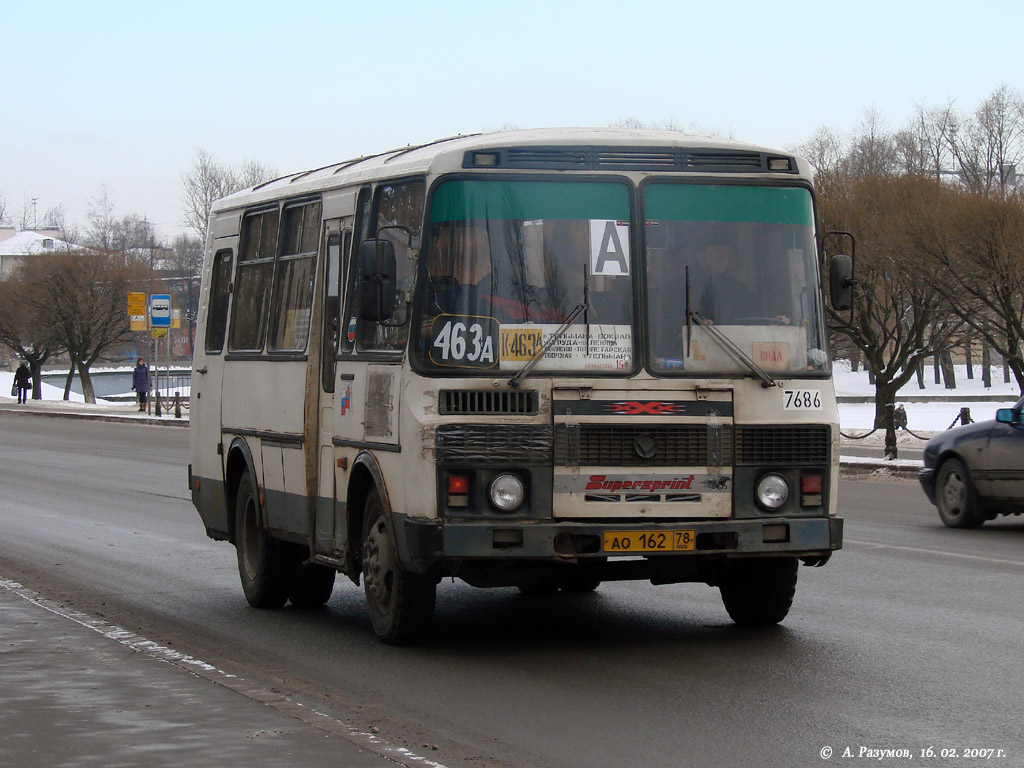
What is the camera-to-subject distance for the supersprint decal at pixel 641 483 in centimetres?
836

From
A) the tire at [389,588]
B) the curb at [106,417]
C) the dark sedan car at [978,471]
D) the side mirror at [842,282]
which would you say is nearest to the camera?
the tire at [389,588]

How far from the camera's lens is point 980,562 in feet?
42.3

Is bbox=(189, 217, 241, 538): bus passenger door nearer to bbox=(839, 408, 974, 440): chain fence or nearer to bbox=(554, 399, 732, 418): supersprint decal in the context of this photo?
bbox=(554, 399, 732, 418): supersprint decal

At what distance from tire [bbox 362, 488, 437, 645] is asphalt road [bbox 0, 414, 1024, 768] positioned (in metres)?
0.14

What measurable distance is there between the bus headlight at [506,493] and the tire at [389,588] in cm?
69

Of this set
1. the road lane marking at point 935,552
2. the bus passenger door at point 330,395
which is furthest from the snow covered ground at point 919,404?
→ the bus passenger door at point 330,395

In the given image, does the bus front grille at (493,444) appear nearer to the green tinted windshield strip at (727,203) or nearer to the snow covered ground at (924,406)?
the green tinted windshield strip at (727,203)

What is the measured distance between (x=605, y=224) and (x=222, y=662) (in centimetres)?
313

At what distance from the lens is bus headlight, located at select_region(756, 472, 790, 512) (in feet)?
28.1

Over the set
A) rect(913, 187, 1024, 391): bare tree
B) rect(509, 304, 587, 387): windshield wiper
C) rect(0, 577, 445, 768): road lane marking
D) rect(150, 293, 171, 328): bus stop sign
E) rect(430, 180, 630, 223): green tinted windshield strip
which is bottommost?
rect(0, 577, 445, 768): road lane marking

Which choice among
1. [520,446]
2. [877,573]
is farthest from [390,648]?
[877,573]

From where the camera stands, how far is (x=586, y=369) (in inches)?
334

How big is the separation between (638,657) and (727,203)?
2.53m

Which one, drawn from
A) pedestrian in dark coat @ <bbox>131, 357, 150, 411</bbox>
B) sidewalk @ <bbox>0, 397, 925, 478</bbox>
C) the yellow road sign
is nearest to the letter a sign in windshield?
sidewalk @ <bbox>0, 397, 925, 478</bbox>
